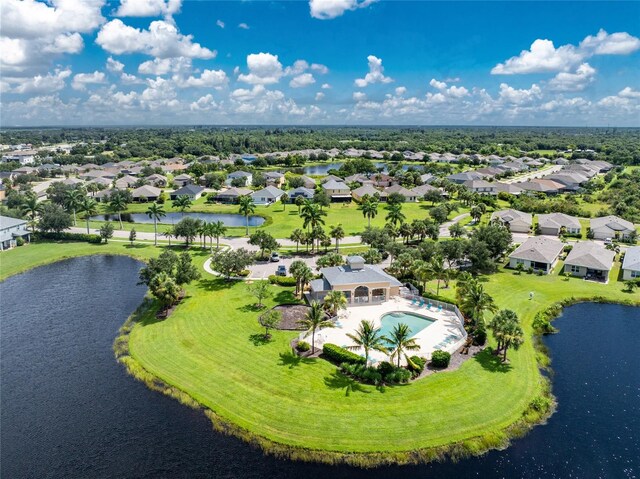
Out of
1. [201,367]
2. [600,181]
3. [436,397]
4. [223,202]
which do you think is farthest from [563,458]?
[600,181]

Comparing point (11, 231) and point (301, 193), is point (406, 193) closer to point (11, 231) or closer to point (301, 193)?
point (301, 193)

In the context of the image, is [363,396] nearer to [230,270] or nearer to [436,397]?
[436,397]

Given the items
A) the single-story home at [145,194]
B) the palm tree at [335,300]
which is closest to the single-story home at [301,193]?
the single-story home at [145,194]

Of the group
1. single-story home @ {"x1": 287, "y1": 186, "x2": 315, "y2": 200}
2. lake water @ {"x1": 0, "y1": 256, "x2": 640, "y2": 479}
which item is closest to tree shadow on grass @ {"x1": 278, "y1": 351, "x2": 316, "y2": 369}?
lake water @ {"x1": 0, "y1": 256, "x2": 640, "y2": 479}

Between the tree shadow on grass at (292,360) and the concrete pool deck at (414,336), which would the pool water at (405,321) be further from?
the tree shadow on grass at (292,360)

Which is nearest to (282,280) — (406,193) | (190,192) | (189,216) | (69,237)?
(69,237)

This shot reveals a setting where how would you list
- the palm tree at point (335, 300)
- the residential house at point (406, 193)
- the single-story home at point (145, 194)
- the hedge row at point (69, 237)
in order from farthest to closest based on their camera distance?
the residential house at point (406, 193) → the single-story home at point (145, 194) → the hedge row at point (69, 237) → the palm tree at point (335, 300)
